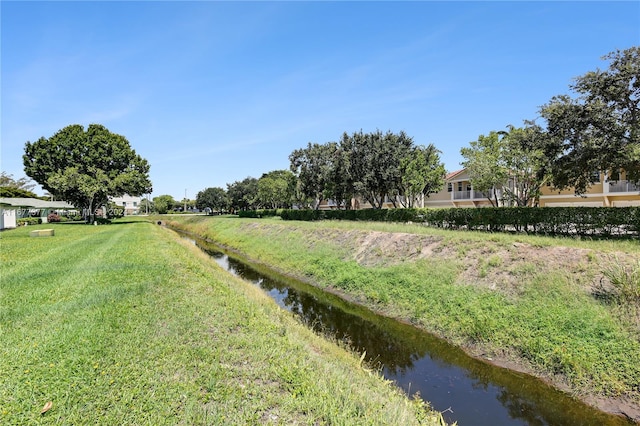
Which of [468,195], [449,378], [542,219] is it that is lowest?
[449,378]

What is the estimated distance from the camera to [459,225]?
19.7 metres

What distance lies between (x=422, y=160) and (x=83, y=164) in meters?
42.9

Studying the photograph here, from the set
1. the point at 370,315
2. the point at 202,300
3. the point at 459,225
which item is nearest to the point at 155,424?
the point at 202,300

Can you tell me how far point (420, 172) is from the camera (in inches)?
1171

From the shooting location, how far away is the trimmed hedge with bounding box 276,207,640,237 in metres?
13.2

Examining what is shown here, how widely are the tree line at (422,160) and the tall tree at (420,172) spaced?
9cm

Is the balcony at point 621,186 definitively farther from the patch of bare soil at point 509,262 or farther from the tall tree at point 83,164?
the tall tree at point 83,164

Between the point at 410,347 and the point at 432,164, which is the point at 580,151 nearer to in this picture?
the point at 410,347

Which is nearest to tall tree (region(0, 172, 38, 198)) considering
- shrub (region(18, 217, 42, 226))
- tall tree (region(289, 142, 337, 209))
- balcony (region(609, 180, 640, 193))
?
shrub (region(18, 217, 42, 226))

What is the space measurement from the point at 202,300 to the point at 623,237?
16.1 meters

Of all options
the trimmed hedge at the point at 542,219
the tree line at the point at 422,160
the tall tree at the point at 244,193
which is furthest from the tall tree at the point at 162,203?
the trimmed hedge at the point at 542,219

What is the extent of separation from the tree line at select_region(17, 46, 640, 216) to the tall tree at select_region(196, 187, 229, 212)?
2620cm

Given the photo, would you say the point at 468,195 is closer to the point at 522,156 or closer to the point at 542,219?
the point at 522,156

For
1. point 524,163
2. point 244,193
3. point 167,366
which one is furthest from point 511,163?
point 244,193
